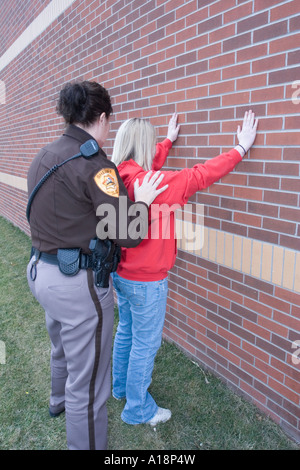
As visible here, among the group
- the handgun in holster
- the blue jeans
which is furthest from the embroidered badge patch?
the blue jeans

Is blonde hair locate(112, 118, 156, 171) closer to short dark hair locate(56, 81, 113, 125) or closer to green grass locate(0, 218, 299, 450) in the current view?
short dark hair locate(56, 81, 113, 125)

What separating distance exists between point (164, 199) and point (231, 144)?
704 mm

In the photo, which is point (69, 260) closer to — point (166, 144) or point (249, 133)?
point (249, 133)

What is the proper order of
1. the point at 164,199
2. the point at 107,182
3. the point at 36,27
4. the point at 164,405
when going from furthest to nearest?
the point at 36,27 → the point at 164,405 → the point at 164,199 → the point at 107,182

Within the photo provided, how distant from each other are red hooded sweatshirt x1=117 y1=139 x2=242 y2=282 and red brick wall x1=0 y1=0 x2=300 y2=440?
0.33 m

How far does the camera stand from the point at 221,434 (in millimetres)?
2416

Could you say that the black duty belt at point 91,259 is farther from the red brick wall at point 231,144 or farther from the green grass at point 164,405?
the green grass at point 164,405

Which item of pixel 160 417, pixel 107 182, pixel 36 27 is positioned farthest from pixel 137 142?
pixel 36 27

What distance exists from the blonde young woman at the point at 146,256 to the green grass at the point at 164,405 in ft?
0.49

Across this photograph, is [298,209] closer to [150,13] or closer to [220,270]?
[220,270]

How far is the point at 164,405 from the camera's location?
2723 millimetres

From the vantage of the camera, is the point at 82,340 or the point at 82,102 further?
the point at 82,340

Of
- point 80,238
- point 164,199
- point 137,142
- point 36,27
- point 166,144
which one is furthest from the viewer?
point 36,27

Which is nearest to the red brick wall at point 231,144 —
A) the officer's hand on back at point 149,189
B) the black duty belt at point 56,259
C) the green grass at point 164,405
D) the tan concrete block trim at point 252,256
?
the tan concrete block trim at point 252,256
